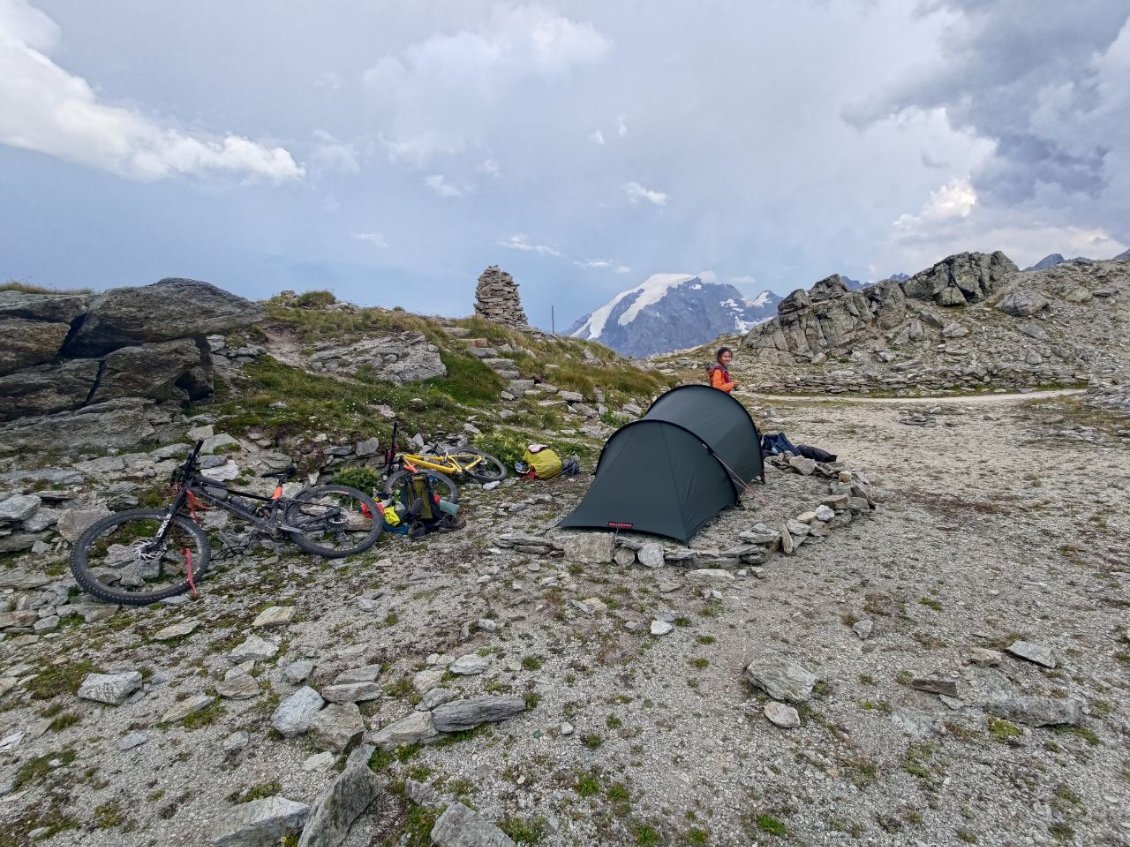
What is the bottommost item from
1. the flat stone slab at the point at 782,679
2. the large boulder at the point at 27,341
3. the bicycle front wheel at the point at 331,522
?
the flat stone slab at the point at 782,679

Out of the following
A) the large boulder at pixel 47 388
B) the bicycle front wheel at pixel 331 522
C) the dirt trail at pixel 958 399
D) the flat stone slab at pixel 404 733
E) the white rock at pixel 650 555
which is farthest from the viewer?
the dirt trail at pixel 958 399

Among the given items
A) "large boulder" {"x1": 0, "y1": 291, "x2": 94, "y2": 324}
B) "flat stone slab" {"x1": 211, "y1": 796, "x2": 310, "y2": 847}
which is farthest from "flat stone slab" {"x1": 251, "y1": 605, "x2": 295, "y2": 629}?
"large boulder" {"x1": 0, "y1": 291, "x2": 94, "y2": 324}

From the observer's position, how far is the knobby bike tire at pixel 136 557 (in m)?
6.48

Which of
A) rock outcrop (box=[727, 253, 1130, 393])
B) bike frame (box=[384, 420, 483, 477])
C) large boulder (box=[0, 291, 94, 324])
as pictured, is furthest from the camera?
rock outcrop (box=[727, 253, 1130, 393])

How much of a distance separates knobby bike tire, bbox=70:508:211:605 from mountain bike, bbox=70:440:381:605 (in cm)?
1

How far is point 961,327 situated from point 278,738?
50.8 m

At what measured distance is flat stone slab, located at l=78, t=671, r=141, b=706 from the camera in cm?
471

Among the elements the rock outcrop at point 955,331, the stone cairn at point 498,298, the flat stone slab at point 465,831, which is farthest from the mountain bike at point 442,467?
the rock outcrop at point 955,331

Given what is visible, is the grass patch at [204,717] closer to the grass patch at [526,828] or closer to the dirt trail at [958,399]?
the grass patch at [526,828]

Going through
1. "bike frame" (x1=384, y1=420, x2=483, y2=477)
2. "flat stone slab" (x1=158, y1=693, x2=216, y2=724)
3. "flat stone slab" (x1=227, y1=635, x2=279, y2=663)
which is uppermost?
"bike frame" (x1=384, y1=420, x2=483, y2=477)

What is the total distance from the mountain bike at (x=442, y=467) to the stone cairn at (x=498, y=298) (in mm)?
23666

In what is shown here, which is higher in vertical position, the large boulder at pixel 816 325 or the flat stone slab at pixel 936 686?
the large boulder at pixel 816 325

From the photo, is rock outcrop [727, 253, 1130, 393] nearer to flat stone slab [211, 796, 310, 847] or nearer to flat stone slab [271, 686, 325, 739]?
flat stone slab [271, 686, 325, 739]

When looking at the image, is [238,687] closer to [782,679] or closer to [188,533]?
[188,533]
